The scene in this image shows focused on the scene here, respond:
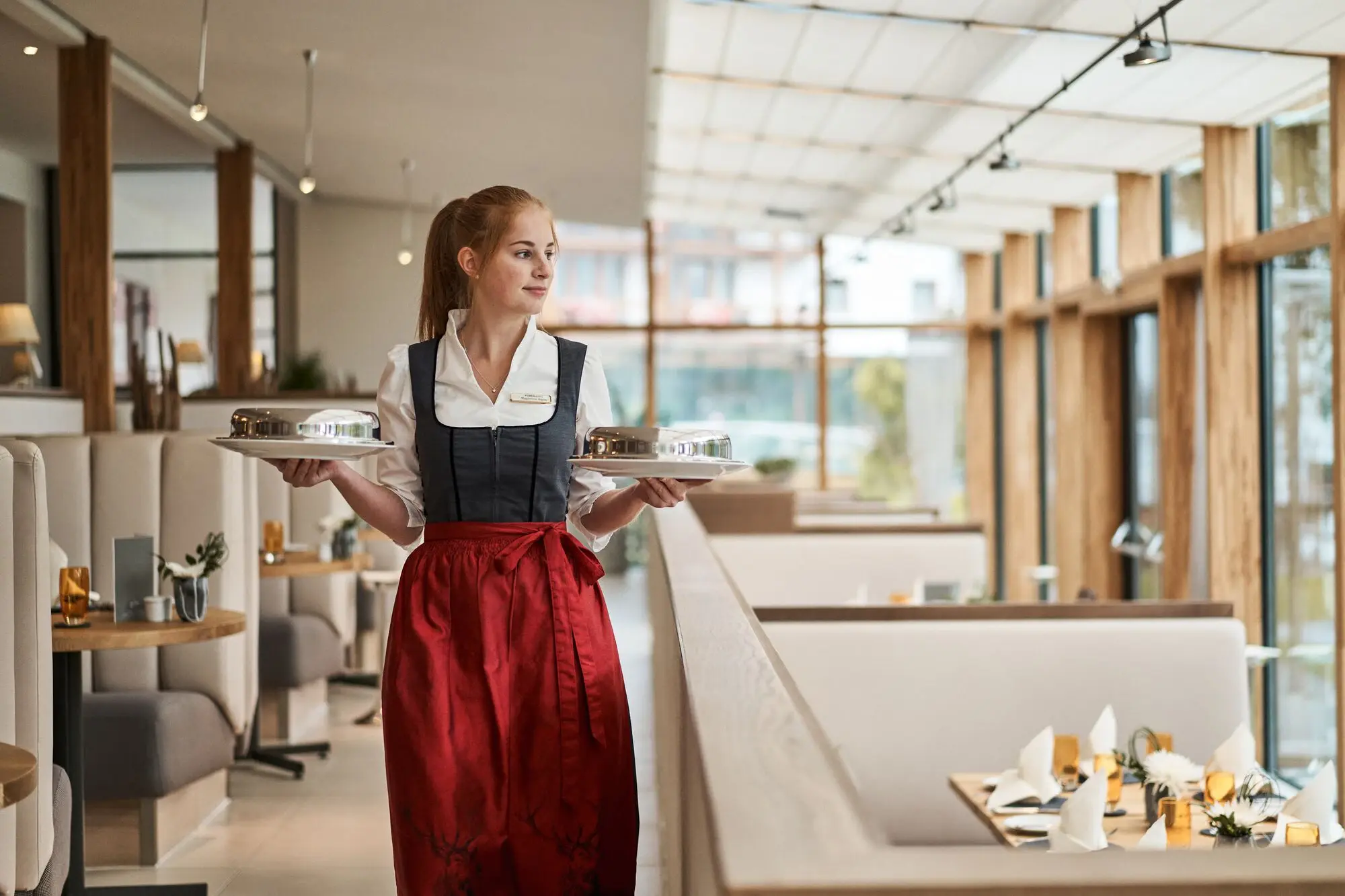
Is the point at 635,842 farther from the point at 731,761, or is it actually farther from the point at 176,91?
the point at 176,91

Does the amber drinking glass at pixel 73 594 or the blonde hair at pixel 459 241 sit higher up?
the blonde hair at pixel 459 241

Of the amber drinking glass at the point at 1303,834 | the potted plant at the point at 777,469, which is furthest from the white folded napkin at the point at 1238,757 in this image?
the potted plant at the point at 777,469

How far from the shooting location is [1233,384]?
717cm

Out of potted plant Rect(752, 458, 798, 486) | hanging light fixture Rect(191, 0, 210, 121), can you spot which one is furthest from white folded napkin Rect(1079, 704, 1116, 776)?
potted plant Rect(752, 458, 798, 486)

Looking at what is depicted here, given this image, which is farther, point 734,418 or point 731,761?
point 734,418

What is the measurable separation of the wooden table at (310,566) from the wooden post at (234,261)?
4.61m

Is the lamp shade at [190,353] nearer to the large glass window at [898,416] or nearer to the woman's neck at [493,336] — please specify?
the large glass window at [898,416]

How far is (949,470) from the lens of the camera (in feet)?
44.4

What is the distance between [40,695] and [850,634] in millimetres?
2394

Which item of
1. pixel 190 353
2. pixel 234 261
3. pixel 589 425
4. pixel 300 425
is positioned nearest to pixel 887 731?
pixel 589 425

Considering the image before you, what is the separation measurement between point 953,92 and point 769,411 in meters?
7.18

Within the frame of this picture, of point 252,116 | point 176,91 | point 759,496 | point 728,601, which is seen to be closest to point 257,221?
point 252,116

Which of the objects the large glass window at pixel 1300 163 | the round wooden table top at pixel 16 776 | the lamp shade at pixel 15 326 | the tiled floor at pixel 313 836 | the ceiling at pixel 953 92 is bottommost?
the tiled floor at pixel 313 836

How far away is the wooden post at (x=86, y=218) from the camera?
23.1 ft
